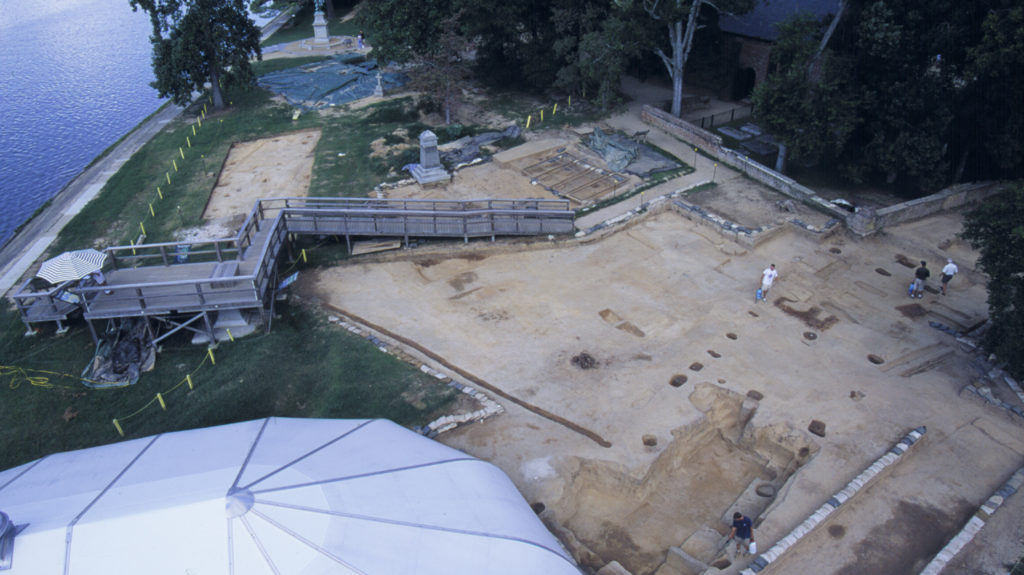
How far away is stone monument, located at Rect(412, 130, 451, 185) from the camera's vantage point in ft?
108

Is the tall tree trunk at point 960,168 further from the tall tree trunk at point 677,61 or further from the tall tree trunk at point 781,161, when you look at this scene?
the tall tree trunk at point 677,61

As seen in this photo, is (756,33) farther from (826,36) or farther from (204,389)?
(204,389)

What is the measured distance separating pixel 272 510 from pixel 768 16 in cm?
4086

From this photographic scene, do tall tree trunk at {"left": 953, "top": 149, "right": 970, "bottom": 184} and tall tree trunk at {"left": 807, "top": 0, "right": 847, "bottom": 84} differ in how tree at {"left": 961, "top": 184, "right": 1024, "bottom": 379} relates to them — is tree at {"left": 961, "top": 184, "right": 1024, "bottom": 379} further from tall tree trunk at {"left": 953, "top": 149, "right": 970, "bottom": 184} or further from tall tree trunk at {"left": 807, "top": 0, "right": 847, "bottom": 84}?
tall tree trunk at {"left": 807, "top": 0, "right": 847, "bottom": 84}

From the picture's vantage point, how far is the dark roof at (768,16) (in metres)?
38.8

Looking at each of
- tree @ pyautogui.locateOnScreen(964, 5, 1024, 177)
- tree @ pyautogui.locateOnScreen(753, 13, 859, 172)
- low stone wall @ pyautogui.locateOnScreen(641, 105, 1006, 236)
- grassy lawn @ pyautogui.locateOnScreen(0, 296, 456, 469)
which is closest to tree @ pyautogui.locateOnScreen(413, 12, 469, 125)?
low stone wall @ pyautogui.locateOnScreen(641, 105, 1006, 236)

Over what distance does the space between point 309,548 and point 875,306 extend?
68.9 ft

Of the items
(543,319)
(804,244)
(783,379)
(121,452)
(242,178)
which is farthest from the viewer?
(242,178)

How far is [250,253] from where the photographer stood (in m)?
25.2

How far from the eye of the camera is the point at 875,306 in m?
24.2

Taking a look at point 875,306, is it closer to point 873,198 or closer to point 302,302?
point 873,198

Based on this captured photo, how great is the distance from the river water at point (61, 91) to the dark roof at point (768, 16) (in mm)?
40853

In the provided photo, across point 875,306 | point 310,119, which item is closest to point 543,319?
point 875,306

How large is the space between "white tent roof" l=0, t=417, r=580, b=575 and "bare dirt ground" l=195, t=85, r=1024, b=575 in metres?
2.77
